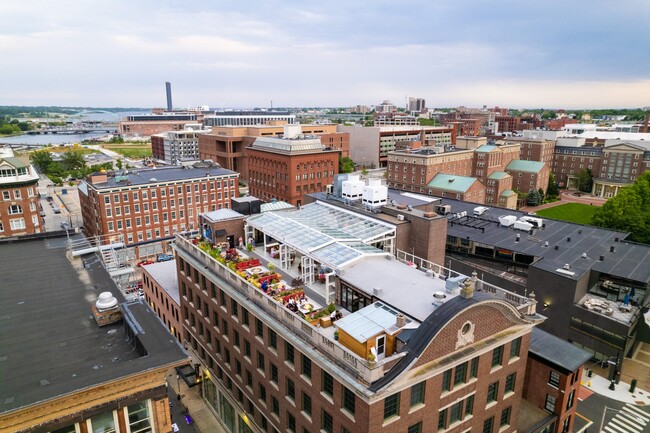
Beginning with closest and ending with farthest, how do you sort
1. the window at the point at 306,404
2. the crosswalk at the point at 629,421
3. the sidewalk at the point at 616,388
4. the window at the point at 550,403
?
the window at the point at 306,404
the window at the point at 550,403
the crosswalk at the point at 629,421
the sidewalk at the point at 616,388

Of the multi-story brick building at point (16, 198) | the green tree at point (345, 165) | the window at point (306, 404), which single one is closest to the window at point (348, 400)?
the window at point (306, 404)

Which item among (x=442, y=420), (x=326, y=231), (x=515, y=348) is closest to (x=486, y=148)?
(x=326, y=231)

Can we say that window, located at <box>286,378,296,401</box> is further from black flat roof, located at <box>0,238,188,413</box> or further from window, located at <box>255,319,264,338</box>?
black flat roof, located at <box>0,238,188,413</box>

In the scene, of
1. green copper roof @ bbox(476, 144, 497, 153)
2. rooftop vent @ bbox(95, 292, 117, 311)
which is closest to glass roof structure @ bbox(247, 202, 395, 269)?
rooftop vent @ bbox(95, 292, 117, 311)

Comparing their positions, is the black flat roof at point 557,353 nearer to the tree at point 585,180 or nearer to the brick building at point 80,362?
the brick building at point 80,362

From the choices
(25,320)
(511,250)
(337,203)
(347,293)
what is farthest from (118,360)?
(511,250)

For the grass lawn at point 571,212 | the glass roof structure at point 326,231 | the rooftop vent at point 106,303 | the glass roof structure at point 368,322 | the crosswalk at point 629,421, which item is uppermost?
the glass roof structure at point 326,231

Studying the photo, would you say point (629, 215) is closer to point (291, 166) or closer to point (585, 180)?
point (291, 166)
